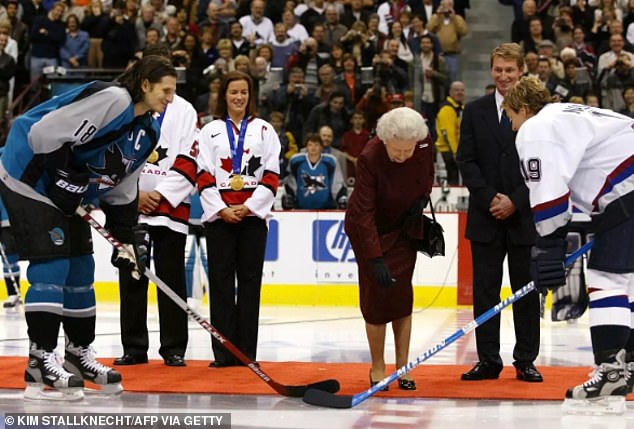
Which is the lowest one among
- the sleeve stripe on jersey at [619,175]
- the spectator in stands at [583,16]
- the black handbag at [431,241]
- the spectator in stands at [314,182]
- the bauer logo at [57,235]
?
the spectator in stands at [314,182]

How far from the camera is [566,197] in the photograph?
4.74 meters

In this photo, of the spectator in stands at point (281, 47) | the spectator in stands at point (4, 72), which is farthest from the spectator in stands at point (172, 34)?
the spectator in stands at point (4, 72)

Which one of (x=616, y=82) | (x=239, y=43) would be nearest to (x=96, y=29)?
(x=239, y=43)

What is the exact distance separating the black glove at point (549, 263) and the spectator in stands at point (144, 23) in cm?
1000

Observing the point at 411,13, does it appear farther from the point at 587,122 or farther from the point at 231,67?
the point at 587,122

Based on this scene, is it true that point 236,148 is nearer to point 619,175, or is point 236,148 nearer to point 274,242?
point 619,175

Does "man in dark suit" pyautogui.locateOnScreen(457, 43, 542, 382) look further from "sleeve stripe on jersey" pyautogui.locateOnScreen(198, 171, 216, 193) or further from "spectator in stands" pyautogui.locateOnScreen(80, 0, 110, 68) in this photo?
"spectator in stands" pyautogui.locateOnScreen(80, 0, 110, 68)

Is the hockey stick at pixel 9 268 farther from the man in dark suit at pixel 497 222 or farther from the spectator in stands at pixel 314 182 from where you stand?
the man in dark suit at pixel 497 222

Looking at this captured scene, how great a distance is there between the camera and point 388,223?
550cm

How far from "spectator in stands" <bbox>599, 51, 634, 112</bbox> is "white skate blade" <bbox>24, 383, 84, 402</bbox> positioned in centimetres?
785

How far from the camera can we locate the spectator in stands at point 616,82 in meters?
11.6

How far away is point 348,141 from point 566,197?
22.9ft

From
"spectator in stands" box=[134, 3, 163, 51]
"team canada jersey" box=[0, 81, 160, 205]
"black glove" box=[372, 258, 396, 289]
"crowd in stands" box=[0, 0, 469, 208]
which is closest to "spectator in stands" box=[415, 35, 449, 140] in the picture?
"crowd in stands" box=[0, 0, 469, 208]

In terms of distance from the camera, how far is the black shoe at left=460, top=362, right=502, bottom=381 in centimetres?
580
